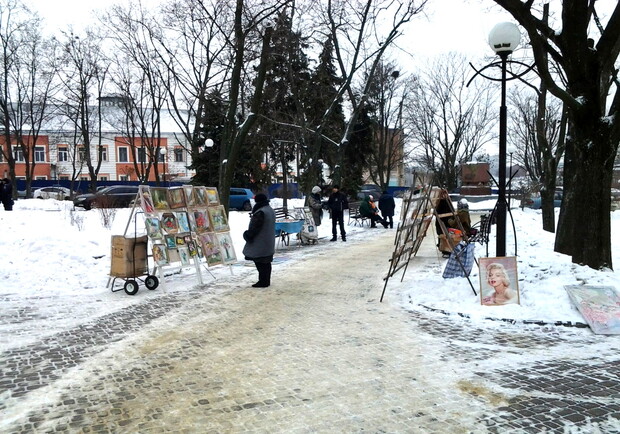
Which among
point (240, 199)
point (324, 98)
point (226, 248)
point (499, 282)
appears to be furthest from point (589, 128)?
point (240, 199)

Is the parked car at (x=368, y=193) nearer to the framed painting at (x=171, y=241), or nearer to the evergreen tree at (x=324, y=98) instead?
the evergreen tree at (x=324, y=98)

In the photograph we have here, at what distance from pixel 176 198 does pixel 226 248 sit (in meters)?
1.46

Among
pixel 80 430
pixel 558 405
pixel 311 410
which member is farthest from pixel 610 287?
pixel 80 430

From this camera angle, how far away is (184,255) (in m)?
9.23

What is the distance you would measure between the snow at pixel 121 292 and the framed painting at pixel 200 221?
97 centimetres

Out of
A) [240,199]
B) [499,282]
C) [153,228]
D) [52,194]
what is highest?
[52,194]

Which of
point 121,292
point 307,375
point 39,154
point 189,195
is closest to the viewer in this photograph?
point 307,375

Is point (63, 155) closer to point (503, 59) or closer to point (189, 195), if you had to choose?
point (189, 195)

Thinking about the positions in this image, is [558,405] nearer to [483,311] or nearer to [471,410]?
[471,410]

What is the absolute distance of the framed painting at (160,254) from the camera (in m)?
8.65

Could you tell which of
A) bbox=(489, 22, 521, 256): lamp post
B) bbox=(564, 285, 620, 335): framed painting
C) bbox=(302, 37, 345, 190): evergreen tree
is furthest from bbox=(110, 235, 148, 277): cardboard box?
bbox=(302, 37, 345, 190): evergreen tree

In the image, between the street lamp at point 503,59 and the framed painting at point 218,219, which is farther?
the framed painting at point 218,219

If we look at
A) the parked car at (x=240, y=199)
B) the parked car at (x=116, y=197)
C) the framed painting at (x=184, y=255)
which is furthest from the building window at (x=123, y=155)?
the framed painting at (x=184, y=255)

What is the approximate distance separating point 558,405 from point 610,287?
3.38 metres
